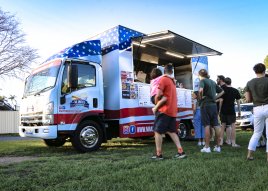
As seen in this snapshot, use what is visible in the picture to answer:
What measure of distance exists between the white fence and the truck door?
63.7 ft

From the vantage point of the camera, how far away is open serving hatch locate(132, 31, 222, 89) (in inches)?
402

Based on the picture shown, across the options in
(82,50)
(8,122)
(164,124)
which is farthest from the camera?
(8,122)

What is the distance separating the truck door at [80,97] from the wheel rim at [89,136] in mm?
366

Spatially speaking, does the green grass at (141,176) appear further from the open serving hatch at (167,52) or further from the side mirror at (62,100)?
the open serving hatch at (167,52)

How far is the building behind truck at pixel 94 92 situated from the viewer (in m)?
8.54


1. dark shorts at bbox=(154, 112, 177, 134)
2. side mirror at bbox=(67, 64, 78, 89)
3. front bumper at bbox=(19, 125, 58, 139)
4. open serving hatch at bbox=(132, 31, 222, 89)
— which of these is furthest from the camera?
open serving hatch at bbox=(132, 31, 222, 89)

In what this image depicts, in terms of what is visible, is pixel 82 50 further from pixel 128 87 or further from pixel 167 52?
pixel 167 52

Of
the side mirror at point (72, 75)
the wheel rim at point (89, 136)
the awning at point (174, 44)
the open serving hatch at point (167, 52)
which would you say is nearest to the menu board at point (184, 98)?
the open serving hatch at point (167, 52)

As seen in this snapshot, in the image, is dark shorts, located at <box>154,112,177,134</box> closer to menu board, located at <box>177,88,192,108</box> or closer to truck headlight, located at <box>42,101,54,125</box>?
truck headlight, located at <box>42,101,54,125</box>

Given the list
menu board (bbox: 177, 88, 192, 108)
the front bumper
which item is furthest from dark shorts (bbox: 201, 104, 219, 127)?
the front bumper

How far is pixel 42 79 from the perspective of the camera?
920 cm

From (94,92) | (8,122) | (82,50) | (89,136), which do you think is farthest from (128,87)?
(8,122)

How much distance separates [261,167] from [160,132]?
214 centimetres

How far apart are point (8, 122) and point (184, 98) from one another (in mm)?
18804
